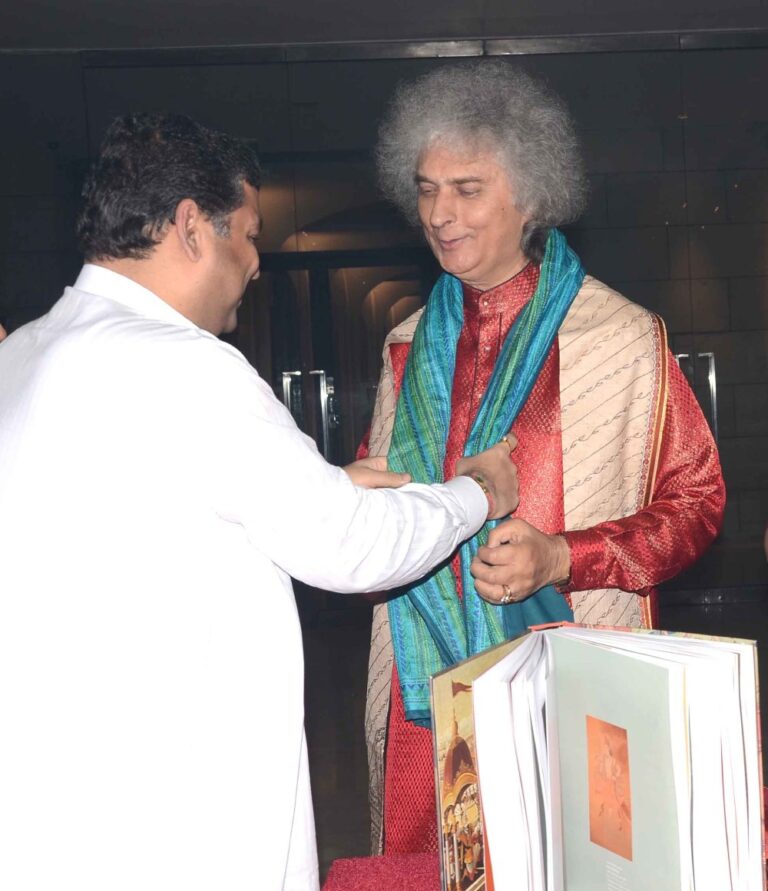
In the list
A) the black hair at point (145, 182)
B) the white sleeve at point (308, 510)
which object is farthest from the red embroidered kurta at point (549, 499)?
the black hair at point (145, 182)

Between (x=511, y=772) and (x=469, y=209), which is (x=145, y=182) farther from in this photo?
(x=511, y=772)

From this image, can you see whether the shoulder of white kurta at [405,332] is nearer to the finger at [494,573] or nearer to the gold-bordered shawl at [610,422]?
the gold-bordered shawl at [610,422]

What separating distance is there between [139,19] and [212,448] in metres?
5.72

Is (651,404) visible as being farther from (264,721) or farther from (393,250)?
(393,250)

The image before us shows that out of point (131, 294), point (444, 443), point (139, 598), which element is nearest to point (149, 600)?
point (139, 598)

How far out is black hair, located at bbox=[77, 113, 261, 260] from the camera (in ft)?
4.69

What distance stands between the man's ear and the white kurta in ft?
0.63

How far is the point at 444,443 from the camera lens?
1.87 m

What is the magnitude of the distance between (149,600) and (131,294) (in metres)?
0.42

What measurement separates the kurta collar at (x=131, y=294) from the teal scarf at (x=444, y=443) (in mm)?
570

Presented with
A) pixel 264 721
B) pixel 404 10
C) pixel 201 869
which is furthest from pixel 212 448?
pixel 404 10

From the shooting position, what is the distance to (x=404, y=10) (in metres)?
6.23

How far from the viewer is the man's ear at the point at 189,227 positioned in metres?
1.44

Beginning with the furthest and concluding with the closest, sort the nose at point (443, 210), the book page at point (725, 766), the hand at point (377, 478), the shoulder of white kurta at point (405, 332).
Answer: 1. the shoulder of white kurta at point (405, 332)
2. the nose at point (443, 210)
3. the hand at point (377, 478)
4. the book page at point (725, 766)
